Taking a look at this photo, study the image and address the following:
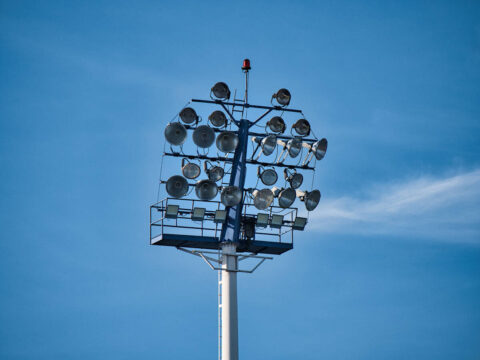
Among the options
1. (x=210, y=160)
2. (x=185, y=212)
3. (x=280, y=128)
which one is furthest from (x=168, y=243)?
(x=280, y=128)

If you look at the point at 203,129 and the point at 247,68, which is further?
the point at 247,68

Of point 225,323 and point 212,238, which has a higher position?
point 212,238

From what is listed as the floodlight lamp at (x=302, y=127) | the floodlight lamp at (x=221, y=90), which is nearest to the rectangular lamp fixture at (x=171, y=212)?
the floodlight lamp at (x=221, y=90)

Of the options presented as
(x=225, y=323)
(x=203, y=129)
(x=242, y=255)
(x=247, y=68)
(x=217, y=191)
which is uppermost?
(x=247, y=68)

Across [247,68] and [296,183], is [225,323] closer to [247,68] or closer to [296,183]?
[296,183]

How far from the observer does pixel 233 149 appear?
42.8 m

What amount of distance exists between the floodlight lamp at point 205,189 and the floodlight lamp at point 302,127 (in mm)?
5613

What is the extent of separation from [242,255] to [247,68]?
32.3 ft

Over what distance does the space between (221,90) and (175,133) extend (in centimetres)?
405

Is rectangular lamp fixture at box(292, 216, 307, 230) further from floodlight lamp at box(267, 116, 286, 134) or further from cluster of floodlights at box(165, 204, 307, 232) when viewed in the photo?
floodlight lamp at box(267, 116, 286, 134)

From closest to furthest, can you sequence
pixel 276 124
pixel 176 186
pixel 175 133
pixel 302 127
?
pixel 175 133
pixel 176 186
pixel 276 124
pixel 302 127

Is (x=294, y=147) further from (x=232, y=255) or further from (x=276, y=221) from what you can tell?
(x=232, y=255)

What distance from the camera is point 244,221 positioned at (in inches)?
1721

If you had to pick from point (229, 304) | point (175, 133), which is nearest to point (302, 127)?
point (175, 133)
